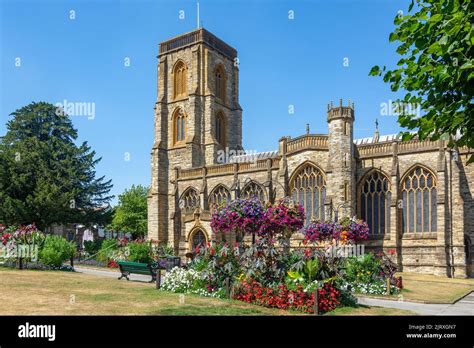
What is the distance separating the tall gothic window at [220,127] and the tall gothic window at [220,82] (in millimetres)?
2105

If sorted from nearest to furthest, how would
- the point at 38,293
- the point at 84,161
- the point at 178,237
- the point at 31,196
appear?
the point at 38,293, the point at 31,196, the point at 178,237, the point at 84,161

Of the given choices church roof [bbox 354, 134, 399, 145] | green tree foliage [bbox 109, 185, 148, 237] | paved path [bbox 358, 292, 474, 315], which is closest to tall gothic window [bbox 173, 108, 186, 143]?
green tree foliage [bbox 109, 185, 148, 237]

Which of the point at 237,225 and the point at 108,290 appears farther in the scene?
the point at 237,225

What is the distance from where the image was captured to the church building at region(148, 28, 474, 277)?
2856cm

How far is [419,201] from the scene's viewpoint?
1171 inches

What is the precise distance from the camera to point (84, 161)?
44906 millimetres

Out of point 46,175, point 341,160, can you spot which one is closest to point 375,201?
point 341,160

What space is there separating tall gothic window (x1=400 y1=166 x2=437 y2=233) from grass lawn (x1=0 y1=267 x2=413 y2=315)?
17.8 metres

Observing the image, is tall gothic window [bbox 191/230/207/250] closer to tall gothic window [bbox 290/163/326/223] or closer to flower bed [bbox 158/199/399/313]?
tall gothic window [bbox 290/163/326/223]

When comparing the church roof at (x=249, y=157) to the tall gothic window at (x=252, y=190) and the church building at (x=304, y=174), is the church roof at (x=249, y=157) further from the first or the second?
the tall gothic window at (x=252, y=190)

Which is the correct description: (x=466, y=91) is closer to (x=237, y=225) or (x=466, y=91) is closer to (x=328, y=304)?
(x=328, y=304)

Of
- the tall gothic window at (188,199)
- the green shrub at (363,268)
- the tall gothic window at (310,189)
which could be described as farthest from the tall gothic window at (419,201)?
the tall gothic window at (188,199)

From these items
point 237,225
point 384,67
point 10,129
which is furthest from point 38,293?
point 10,129

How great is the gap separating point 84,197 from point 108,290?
31547mm
